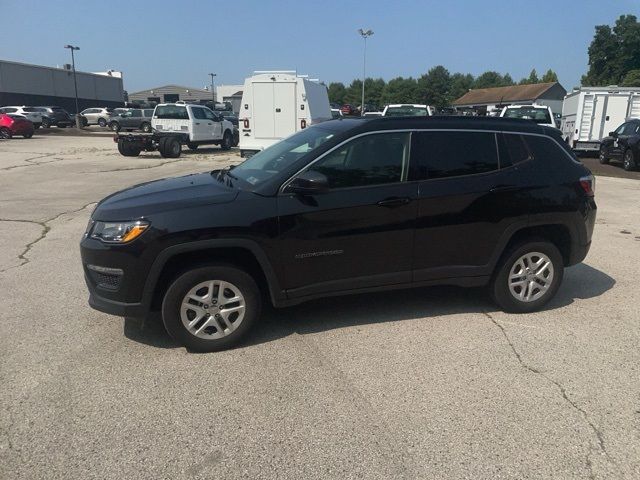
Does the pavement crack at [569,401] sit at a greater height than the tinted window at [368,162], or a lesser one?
lesser

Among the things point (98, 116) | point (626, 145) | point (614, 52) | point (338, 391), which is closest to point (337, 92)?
point (614, 52)

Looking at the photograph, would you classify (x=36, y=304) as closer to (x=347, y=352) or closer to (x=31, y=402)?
(x=31, y=402)

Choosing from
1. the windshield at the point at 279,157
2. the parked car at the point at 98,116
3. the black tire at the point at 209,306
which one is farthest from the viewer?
the parked car at the point at 98,116

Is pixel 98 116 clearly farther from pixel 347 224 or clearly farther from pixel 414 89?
pixel 414 89

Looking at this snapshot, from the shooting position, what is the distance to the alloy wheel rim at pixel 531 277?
15.2ft

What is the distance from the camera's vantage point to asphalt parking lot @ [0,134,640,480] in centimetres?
274

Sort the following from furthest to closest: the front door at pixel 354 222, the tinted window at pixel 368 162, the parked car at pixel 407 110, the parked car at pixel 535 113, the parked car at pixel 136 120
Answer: the parked car at pixel 136 120 < the parked car at pixel 535 113 < the parked car at pixel 407 110 < the tinted window at pixel 368 162 < the front door at pixel 354 222

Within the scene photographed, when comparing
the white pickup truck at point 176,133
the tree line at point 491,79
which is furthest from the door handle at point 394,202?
the tree line at point 491,79

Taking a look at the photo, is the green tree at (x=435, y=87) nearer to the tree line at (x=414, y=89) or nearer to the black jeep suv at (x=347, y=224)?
the tree line at (x=414, y=89)

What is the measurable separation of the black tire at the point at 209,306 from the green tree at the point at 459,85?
410 feet

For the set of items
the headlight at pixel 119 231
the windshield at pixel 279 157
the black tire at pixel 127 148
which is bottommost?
the black tire at pixel 127 148

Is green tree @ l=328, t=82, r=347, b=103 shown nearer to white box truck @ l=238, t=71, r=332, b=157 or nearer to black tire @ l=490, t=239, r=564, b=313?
white box truck @ l=238, t=71, r=332, b=157

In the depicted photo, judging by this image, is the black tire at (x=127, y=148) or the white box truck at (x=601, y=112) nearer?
the black tire at (x=127, y=148)

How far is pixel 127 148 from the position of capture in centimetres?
1969
